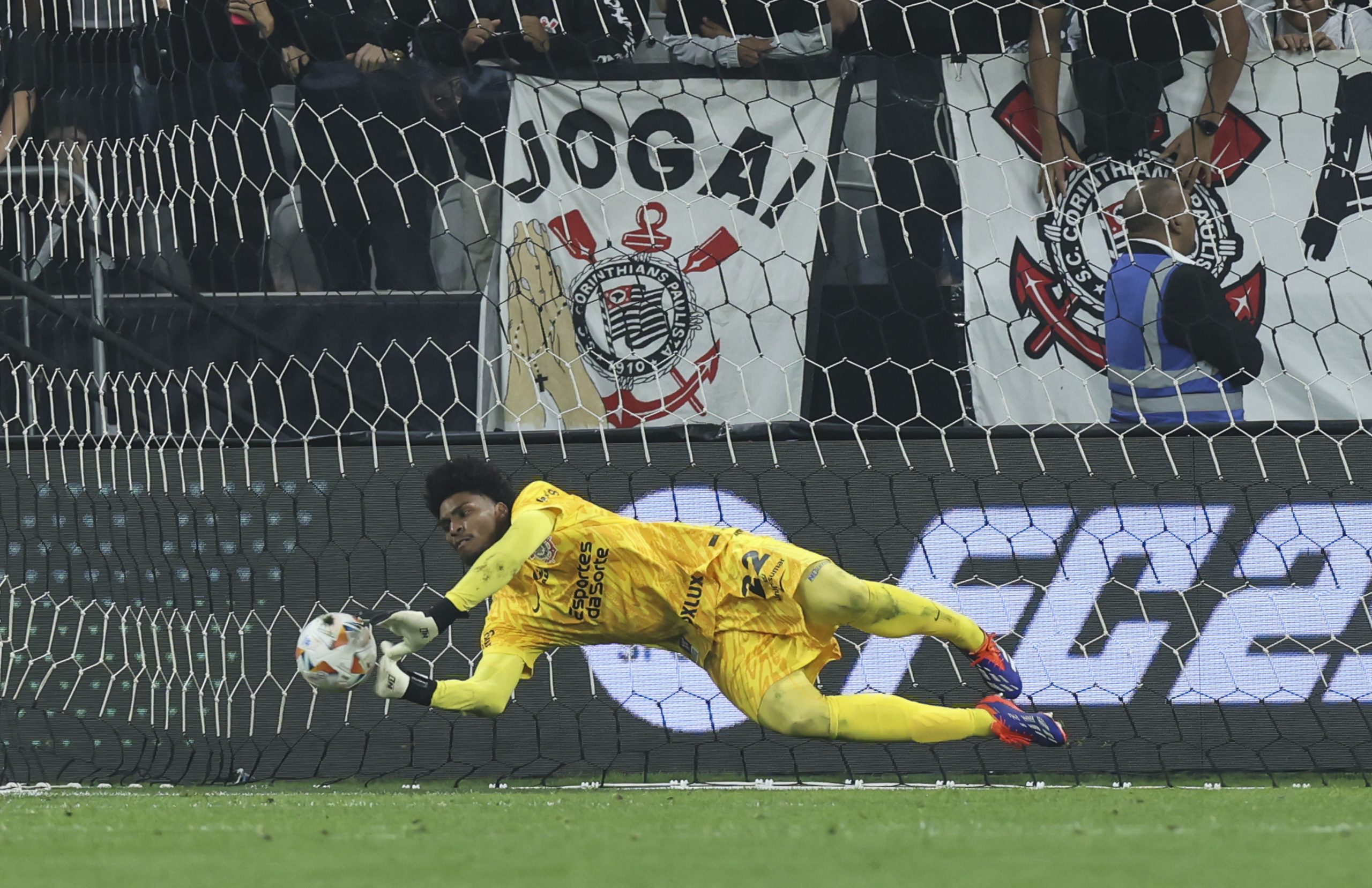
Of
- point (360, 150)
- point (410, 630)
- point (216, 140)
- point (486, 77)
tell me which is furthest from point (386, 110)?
point (410, 630)

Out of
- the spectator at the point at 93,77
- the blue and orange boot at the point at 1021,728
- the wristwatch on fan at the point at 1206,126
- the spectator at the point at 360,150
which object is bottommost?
the blue and orange boot at the point at 1021,728

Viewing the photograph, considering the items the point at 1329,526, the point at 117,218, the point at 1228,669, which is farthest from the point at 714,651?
the point at 117,218

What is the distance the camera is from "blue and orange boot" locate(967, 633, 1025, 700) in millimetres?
5742

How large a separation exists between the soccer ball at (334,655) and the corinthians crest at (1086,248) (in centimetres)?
322

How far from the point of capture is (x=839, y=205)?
7168 mm

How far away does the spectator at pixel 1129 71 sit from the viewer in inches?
279

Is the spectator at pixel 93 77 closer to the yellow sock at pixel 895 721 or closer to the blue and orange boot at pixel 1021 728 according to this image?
the yellow sock at pixel 895 721

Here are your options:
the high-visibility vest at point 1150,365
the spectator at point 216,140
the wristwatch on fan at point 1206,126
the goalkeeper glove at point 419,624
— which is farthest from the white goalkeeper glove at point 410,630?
the wristwatch on fan at point 1206,126

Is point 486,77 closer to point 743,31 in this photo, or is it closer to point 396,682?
point 743,31

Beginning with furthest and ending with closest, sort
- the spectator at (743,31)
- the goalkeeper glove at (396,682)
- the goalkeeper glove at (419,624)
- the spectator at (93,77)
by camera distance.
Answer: the spectator at (743,31)
the spectator at (93,77)
the goalkeeper glove at (396,682)
the goalkeeper glove at (419,624)

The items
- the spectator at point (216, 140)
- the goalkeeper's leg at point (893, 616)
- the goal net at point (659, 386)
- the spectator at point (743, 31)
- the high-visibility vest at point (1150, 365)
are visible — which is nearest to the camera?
the goalkeeper's leg at point (893, 616)

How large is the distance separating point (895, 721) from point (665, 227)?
2.54 meters

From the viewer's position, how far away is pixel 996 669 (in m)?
5.74

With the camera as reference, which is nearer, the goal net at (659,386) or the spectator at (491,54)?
the goal net at (659,386)
